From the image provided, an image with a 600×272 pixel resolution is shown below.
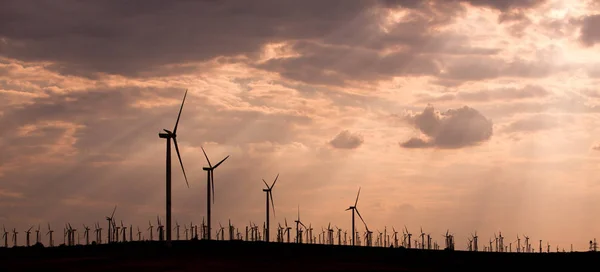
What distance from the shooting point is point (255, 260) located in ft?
370

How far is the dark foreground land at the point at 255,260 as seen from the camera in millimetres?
102812

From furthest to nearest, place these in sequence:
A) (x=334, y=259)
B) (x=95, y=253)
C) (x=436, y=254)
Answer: (x=436, y=254)
(x=95, y=253)
(x=334, y=259)

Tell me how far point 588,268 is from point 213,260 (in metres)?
48.6

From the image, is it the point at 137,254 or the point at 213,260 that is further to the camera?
the point at 137,254

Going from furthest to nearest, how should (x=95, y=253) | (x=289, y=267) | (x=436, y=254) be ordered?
(x=436, y=254) < (x=95, y=253) < (x=289, y=267)

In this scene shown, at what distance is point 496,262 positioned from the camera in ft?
397

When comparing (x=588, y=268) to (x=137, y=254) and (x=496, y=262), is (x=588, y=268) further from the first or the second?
(x=137, y=254)

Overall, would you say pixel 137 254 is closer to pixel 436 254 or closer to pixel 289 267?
pixel 289 267

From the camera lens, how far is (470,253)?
5782 inches

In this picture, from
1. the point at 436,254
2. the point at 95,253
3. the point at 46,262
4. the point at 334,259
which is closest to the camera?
the point at 46,262

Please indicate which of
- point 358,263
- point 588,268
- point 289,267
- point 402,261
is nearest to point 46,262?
point 289,267

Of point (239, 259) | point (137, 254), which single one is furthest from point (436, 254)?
point (137, 254)

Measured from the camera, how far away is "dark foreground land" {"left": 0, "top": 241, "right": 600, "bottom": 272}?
337ft

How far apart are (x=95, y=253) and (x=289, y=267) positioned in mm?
40773
